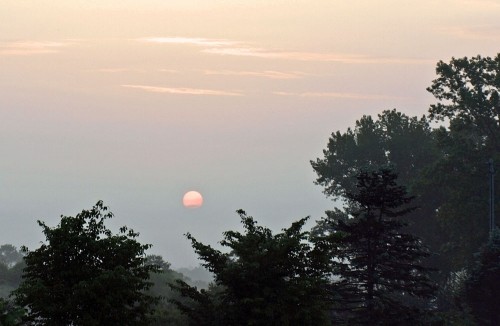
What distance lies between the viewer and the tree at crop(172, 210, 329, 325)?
39.2 metres

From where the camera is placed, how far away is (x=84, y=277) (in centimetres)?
3453

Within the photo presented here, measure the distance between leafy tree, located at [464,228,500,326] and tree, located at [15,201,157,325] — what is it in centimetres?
3345

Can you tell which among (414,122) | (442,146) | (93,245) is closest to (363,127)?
(414,122)

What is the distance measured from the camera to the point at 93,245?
113 feet

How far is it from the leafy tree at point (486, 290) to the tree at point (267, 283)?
25158mm

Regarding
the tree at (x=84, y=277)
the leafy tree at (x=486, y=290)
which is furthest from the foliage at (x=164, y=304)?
the leafy tree at (x=486, y=290)

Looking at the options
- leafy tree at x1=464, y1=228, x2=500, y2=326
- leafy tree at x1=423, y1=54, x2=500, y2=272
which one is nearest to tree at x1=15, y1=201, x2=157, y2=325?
leafy tree at x1=464, y1=228, x2=500, y2=326

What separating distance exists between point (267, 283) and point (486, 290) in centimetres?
2774

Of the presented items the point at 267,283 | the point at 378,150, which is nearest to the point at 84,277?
the point at 267,283

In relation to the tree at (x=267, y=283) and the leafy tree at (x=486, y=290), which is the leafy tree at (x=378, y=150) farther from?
the tree at (x=267, y=283)

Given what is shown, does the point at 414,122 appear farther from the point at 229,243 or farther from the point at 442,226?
the point at 229,243

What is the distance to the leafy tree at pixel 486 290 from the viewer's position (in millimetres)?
63500

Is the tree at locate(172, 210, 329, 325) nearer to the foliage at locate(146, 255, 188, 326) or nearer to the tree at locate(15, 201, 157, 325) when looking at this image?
the foliage at locate(146, 255, 188, 326)

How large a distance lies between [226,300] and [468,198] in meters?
56.2
